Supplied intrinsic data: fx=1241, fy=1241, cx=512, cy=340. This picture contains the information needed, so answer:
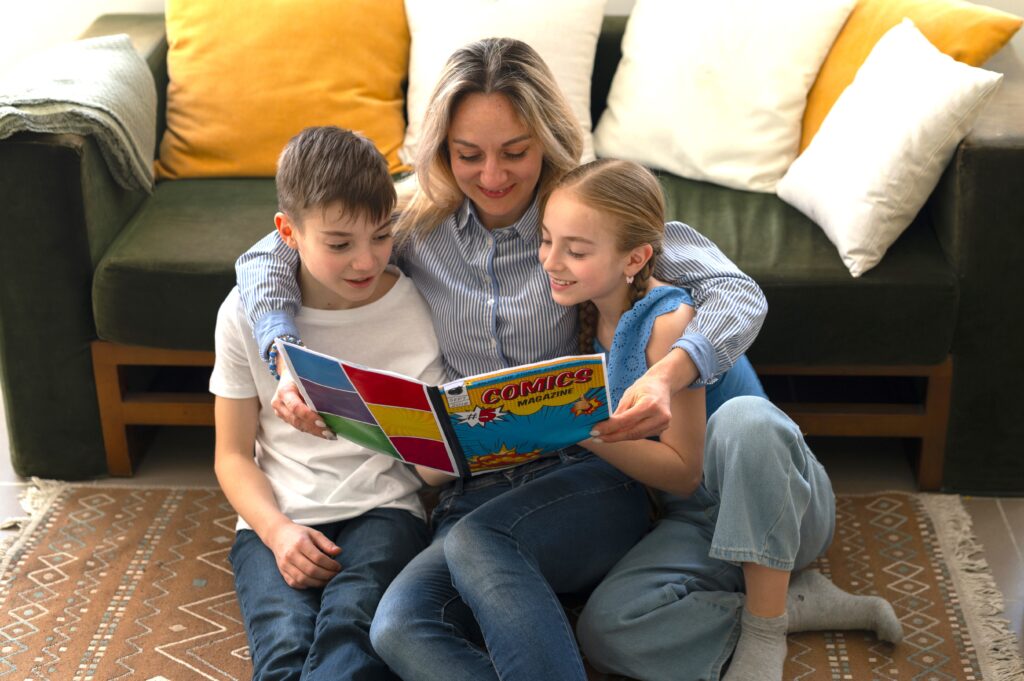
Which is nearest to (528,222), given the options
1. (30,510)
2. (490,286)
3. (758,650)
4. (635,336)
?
(490,286)

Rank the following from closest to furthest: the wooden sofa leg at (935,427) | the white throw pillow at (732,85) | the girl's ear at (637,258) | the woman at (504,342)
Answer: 1. the woman at (504,342)
2. the girl's ear at (637,258)
3. the wooden sofa leg at (935,427)
4. the white throw pillow at (732,85)

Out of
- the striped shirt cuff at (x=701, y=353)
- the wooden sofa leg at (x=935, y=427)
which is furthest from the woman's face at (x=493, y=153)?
the wooden sofa leg at (x=935, y=427)

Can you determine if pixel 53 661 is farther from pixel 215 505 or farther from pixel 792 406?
pixel 792 406

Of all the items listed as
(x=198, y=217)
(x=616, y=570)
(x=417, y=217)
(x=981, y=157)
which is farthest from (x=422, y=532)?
(x=981, y=157)

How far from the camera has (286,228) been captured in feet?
5.83

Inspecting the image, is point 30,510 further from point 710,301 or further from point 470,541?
point 710,301

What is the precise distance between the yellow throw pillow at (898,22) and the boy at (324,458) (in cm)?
100

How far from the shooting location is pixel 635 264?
168cm

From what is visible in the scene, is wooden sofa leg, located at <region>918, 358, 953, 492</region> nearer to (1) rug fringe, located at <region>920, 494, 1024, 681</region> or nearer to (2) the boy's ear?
(1) rug fringe, located at <region>920, 494, 1024, 681</region>

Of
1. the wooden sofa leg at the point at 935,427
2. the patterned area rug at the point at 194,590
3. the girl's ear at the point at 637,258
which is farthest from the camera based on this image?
the wooden sofa leg at the point at 935,427

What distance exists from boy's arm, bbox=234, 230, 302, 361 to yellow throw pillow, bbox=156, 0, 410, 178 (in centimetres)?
70

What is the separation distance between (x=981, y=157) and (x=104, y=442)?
160cm

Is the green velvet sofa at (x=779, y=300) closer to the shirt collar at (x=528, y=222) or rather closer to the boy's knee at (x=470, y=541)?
the shirt collar at (x=528, y=222)

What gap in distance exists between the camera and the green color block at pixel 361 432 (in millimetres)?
1610
